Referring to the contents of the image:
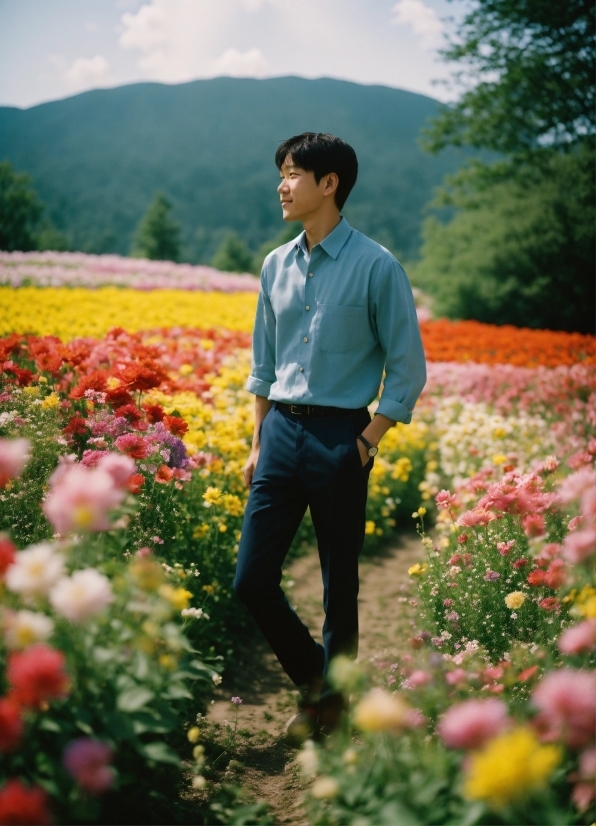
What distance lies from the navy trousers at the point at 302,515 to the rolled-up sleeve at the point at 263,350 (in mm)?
234

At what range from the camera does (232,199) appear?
100812mm

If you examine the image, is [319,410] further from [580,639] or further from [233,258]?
[233,258]

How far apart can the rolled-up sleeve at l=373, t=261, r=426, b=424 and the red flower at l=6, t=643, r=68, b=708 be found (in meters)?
1.49

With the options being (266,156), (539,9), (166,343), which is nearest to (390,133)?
(266,156)

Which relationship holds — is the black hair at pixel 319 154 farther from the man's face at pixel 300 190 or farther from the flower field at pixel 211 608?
the flower field at pixel 211 608

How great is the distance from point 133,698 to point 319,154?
195 centimetres

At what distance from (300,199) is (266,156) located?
12498 cm

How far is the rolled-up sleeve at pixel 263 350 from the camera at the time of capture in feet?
9.34

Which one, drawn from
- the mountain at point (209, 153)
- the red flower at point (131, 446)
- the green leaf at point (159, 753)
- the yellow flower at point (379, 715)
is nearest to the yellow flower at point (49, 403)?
the red flower at point (131, 446)

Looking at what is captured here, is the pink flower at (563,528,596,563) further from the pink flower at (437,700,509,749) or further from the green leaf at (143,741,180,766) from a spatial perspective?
the green leaf at (143,741,180,766)

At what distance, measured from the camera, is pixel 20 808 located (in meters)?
1.23

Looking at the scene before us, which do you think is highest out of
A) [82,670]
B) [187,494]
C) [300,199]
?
[300,199]

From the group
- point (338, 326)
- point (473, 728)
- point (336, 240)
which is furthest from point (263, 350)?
point (473, 728)

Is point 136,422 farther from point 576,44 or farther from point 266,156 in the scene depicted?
point 266,156
